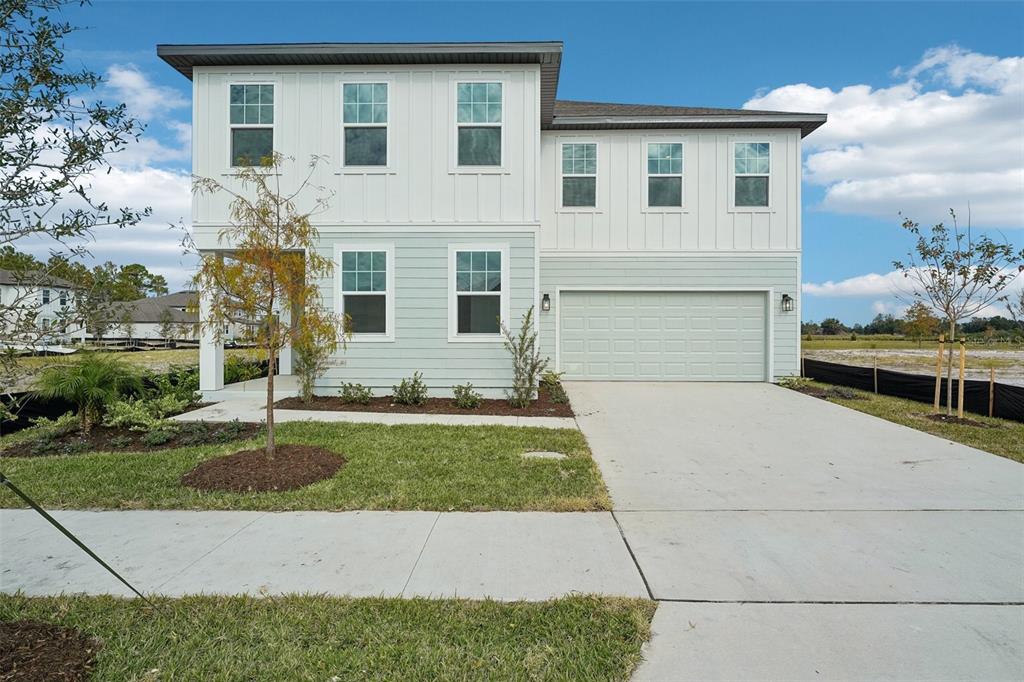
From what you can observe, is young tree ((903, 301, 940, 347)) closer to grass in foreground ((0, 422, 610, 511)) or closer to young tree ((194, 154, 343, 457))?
grass in foreground ((0, 422, 610, 511))

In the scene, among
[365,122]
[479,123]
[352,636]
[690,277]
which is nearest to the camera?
[352,636]

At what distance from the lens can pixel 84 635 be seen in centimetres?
284

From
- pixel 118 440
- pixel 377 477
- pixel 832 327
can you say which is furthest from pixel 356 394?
pixel 832 327

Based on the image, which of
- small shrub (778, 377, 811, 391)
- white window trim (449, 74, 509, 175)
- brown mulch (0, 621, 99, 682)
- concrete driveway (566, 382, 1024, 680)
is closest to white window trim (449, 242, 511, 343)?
white window trim (449, 74, 509, 175)

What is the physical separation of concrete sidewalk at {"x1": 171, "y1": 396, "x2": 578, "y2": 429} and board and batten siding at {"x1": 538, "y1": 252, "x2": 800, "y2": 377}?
4.61 m

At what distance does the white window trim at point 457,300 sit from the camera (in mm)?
10273

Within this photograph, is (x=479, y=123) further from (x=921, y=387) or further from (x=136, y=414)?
(x=921, y=387)

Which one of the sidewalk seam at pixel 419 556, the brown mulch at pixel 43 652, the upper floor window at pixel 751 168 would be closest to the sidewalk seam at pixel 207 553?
the brown mulch at pixel 43 652

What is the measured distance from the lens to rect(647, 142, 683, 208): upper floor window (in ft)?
42.5

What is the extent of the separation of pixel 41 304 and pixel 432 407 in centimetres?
721

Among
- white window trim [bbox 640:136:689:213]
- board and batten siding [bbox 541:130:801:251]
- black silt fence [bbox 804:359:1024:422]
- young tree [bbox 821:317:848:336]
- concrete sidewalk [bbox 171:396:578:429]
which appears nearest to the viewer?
concrete sidewalk [bbox 171:396:578:429]

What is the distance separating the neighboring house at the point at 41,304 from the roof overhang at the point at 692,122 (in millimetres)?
11500

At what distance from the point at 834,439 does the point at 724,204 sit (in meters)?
6.89

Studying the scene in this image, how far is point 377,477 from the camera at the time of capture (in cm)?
548
